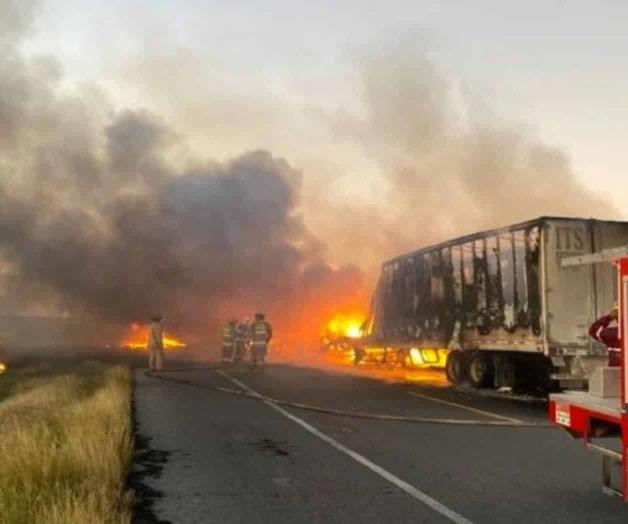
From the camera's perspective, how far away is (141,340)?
46.8 meters

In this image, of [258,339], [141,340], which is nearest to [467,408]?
[258,339]

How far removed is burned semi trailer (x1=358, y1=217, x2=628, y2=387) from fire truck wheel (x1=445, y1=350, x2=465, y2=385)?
0.07 feet

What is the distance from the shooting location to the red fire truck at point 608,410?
4973mm

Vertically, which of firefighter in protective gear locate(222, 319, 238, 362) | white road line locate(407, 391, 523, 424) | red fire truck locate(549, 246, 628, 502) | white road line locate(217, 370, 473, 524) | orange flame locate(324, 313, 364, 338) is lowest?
white road line locate(217, 370, 473, 524)

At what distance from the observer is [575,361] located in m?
14.3

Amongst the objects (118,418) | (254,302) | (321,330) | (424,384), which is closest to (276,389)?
(424,384)

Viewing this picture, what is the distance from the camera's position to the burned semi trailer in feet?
47.3

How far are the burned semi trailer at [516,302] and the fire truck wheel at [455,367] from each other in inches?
0.9

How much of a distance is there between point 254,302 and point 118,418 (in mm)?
31906

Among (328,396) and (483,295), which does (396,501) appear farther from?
(483,295)

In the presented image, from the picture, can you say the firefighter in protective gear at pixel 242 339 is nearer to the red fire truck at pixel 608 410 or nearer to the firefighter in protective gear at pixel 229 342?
the firefighter in protective gear at pixel 229 342

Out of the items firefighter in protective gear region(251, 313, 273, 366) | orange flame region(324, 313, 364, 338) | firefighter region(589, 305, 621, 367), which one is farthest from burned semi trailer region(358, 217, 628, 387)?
orange flame region(324, 313, 364, 338)

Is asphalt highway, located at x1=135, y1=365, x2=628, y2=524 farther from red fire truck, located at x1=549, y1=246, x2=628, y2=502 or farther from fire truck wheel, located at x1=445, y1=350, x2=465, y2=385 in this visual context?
fire truck wheel, located at x1=445, y1=350, x2=465, y2=385

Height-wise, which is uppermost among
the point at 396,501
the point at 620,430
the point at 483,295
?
the point at 483,295
